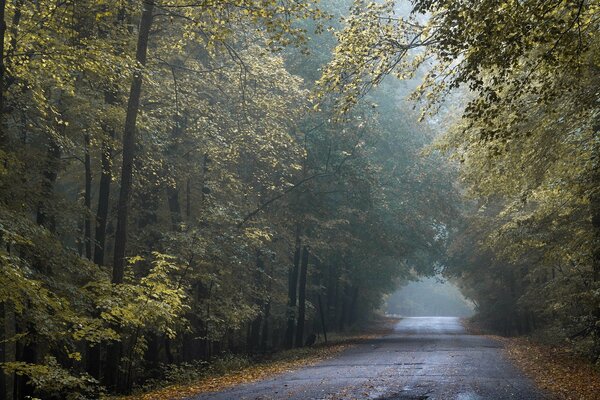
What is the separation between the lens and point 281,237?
25.4 meters

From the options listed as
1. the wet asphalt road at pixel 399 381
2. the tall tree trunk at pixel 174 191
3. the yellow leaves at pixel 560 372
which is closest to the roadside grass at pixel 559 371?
the yellow leaves at pixel 560 372

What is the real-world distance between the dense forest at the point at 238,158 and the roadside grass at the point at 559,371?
1.16 metres

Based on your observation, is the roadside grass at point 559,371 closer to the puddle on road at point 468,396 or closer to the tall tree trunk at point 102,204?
the puddle on road at point 468,396

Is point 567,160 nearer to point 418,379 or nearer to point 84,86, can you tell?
point 418,379

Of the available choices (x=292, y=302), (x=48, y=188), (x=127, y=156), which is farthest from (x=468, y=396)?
(x=292, y=302)

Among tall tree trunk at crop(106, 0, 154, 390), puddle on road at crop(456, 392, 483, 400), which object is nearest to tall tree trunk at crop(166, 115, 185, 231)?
tall tree trunk at crop(106, 0, 154, 390)

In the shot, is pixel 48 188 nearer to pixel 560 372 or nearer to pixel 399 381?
pixel 399 381

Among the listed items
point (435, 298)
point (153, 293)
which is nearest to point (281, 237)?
point (153, 293)

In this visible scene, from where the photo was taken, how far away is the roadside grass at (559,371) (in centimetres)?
1126

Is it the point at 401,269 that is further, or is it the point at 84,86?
the point at 401,269

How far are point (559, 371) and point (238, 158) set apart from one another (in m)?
12.6

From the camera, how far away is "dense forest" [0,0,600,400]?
10.3 meters

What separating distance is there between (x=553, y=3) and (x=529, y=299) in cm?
2358

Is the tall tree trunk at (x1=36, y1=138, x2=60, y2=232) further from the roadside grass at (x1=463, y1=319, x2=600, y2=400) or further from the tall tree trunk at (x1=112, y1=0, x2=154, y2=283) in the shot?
the roadside grass at (x1=463, y1=319, x2=600, y2=400)
